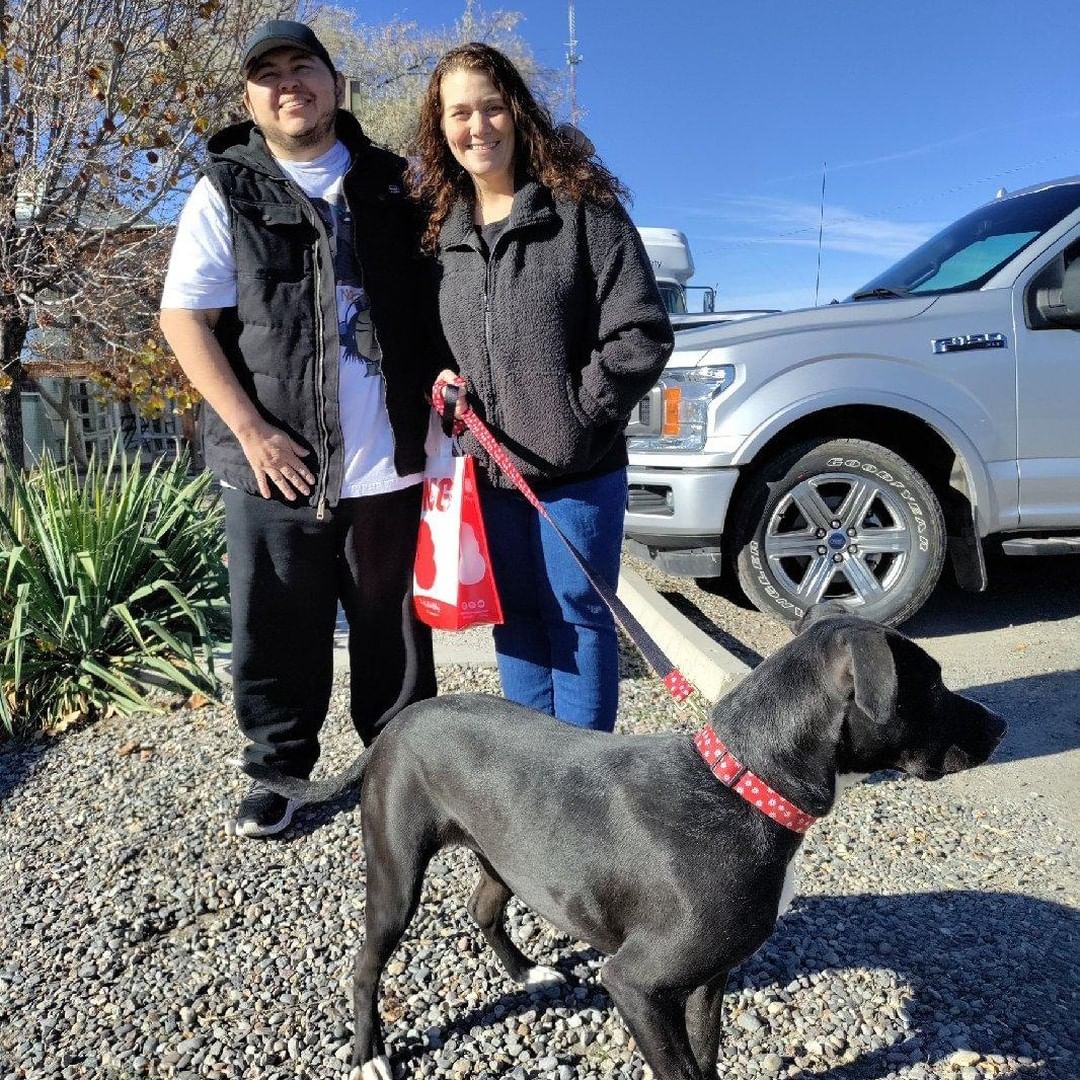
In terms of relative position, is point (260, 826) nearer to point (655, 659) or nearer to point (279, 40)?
point (655, 659)

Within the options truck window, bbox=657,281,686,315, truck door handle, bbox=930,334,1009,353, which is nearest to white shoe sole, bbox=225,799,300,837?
truck door handle, bbox=930,334,1009,353

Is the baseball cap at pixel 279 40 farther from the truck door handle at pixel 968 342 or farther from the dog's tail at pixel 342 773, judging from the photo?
the truck door handle at pixel 968 342

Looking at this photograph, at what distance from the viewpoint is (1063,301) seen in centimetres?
462

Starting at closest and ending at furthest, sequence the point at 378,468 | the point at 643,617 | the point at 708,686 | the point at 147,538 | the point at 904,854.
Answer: the point at 378,468, the point at 904,854, the point at 708,686, the point at 147,538, the point at 643,617

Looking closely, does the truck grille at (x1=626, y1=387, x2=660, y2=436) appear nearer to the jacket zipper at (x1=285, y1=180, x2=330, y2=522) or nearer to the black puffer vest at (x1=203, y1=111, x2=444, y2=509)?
the black puffer vest at (x1=203, y1=111, x2=444, y2=509)

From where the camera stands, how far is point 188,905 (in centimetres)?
270

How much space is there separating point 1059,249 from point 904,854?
3455mm

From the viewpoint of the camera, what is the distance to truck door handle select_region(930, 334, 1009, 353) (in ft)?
15.1

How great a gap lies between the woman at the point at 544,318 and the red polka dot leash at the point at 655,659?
0.04m

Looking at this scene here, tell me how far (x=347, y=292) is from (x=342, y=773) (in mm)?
1352

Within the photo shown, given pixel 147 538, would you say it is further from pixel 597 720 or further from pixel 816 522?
pixel 816 522

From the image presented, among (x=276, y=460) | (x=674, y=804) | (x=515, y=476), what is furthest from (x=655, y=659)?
(x=276, y=460)

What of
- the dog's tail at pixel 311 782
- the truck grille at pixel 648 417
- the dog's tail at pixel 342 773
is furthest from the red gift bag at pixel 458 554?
the truck grille at pixel 648 417

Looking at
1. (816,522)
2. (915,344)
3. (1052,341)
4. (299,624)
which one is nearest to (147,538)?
(299,624)
